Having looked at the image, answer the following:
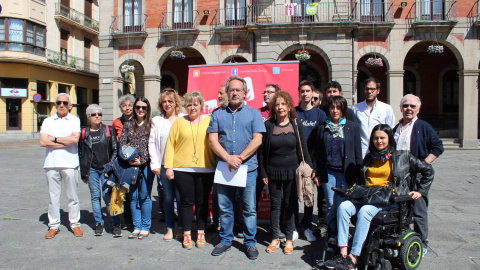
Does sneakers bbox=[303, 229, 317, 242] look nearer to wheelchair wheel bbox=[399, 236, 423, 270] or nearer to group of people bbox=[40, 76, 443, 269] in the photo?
group of people bbox=[40, 76, 443, 269]

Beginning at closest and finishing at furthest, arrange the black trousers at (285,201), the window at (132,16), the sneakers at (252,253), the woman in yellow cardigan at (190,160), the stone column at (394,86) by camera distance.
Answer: the sneakers at (252,253) → the black trousers at (285,201) → the woman in yellow cardigan at (190,160) → the stone column at (394,86) → the window at (132,16)

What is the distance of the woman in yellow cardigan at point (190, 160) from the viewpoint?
437cm

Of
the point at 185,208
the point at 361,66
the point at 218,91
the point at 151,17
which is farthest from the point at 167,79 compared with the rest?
the point at 185,208

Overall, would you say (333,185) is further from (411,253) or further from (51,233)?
(51,233)

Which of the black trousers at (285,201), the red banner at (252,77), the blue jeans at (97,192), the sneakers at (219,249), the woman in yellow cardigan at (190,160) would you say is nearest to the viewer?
the sneakers at (219,249)

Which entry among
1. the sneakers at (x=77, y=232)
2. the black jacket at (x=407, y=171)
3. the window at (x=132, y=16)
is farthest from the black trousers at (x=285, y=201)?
the window at (x=132, y=16)

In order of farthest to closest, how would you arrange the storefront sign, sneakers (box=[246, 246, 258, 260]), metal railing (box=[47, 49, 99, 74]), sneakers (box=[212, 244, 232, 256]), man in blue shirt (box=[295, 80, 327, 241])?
Result: metal railing (box=[47, 49, 99, 74])
the storefront sign
man in blue shirt (box=[295, 80, 327, 241])
sneakers (box=[212, 244, 232, 256])
sneakers (box=[246, 246, 258, 260])

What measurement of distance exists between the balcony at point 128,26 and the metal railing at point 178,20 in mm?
985

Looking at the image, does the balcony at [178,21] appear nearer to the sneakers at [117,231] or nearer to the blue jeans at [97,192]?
the blue jeans at [97,192]

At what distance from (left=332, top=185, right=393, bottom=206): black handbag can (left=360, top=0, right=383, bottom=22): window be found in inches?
594

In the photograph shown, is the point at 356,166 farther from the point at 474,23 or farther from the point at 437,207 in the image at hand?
the point at 474,23

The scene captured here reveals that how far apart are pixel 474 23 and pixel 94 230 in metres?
17.9

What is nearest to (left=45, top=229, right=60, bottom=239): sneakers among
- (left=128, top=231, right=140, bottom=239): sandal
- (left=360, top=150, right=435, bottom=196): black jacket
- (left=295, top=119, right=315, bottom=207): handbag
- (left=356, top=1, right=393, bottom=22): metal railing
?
(left=128, top=231, right=140, bottom=239): sandal

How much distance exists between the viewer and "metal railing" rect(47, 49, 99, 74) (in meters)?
27.8
